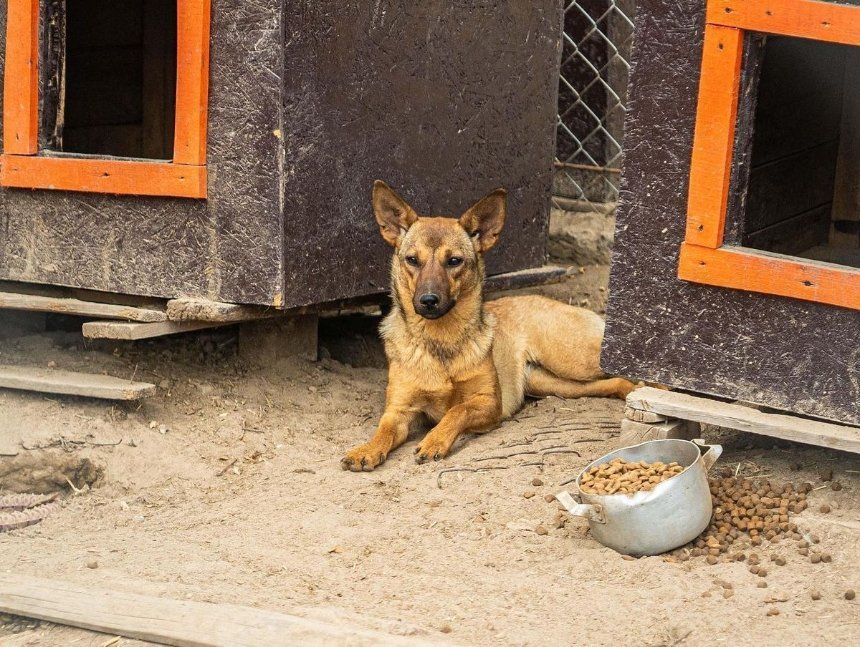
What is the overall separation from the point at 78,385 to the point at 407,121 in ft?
7.29

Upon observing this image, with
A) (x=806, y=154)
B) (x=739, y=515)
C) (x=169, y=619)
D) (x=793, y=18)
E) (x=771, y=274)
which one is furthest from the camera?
(x=806, y=154)

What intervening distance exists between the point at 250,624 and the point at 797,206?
4388 mm

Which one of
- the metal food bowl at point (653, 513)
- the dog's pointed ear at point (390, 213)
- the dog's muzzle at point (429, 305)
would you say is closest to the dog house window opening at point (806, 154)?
the dog's muzzle at point (429, 305)

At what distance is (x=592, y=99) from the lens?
26.2ft

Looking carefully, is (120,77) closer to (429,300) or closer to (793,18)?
(429,300)

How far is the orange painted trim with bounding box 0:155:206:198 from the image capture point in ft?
18.6

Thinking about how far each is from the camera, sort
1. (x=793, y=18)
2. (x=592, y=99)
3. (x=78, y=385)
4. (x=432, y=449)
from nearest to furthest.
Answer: (x=793, y=18) < (x=432, y=449) < (x=78, y=385) < (x=592, y=99)

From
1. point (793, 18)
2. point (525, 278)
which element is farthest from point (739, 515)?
point (525, 278)

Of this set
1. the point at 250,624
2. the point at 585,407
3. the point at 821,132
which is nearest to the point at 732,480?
the point at 585,407

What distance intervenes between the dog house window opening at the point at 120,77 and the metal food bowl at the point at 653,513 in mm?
4782

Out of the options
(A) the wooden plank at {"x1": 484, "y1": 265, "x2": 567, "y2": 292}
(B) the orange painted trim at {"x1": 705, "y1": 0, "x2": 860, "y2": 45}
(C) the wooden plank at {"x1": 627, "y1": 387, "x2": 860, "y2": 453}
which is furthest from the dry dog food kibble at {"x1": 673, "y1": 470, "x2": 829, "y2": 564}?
(A) the wooden plank at {"x1": 484, "y1": 265, "x2": 567, "y2": 292}

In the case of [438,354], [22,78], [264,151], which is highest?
[22,78]

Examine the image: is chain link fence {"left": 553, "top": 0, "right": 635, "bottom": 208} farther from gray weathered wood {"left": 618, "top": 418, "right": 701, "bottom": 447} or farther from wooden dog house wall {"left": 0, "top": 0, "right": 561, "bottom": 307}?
gray weathered wood {"left": 618, "top": 418, "right": 701, "bottom": 447}

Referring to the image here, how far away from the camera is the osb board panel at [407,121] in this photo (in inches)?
224
